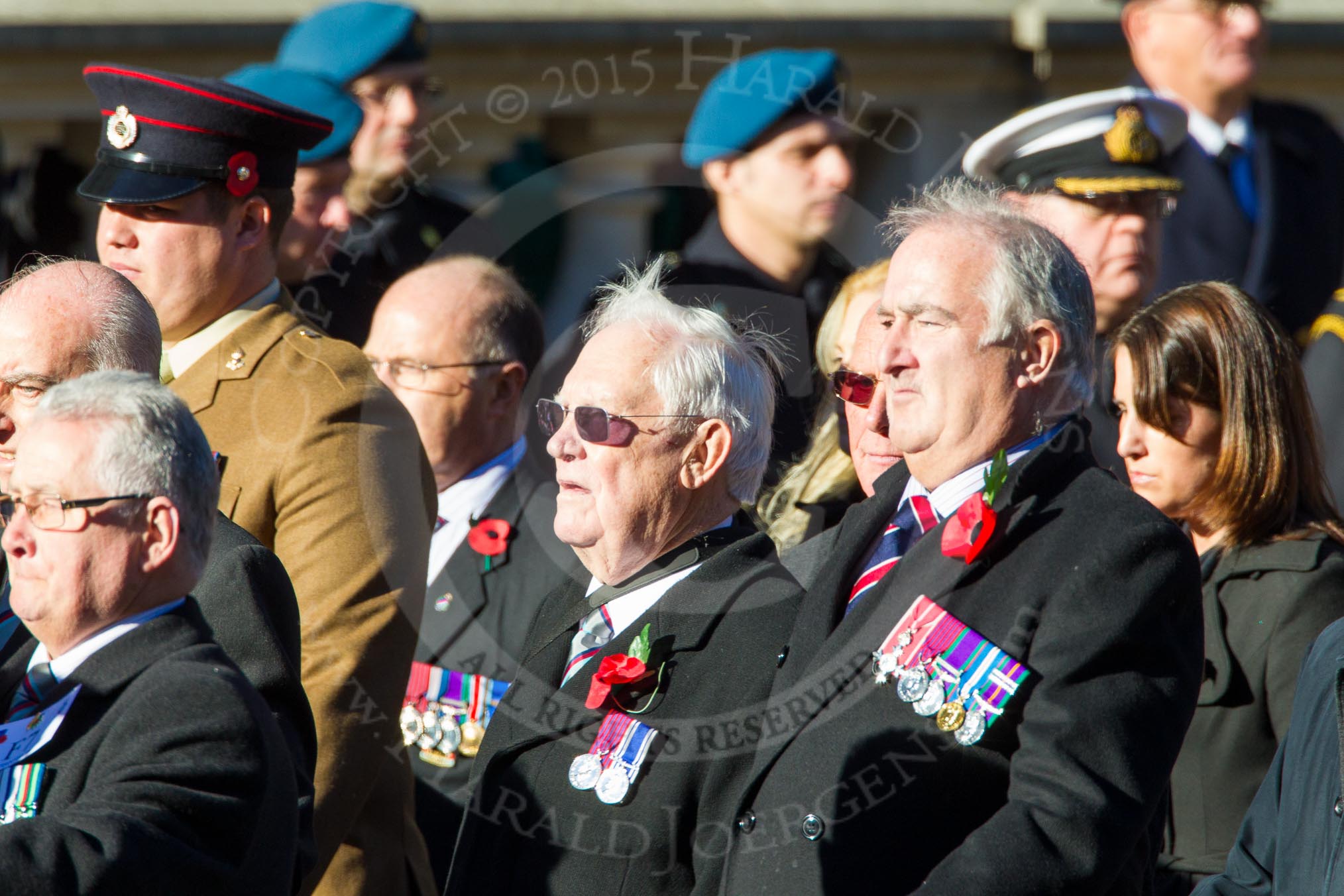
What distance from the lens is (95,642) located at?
2.51m

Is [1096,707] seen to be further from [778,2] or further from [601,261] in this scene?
[778,2]

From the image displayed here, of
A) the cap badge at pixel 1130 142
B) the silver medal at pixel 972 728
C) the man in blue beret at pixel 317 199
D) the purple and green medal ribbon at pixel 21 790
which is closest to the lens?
the purple and green medal ribbon at pixel 21 790

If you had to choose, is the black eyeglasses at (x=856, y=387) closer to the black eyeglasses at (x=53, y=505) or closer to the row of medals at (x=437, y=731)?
the row of medals at (x=437, y=731)

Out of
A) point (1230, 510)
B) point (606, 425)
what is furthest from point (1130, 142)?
point (606, 425)

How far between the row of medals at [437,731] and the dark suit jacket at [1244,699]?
1532mm

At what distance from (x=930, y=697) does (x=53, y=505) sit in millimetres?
1347

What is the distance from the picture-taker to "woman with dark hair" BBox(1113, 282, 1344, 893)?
3545 mm

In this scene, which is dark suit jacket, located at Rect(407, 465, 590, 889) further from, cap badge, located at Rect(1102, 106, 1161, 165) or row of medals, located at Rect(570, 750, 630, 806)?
cap badge, located at Rect(1102, 106, 1161, 165)

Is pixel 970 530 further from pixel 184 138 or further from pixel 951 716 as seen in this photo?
pixel 184 138

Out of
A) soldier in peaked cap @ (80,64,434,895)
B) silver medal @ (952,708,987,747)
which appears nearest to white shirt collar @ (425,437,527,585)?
soldier in peaked cap @ (80,64,434,895)

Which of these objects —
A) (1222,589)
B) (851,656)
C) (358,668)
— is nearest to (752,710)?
(851,656)

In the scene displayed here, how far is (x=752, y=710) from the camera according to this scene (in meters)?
3.06

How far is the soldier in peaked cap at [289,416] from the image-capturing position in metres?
3.45

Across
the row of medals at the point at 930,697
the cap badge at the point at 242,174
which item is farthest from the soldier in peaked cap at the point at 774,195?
the row of medals at the point at 930,697
